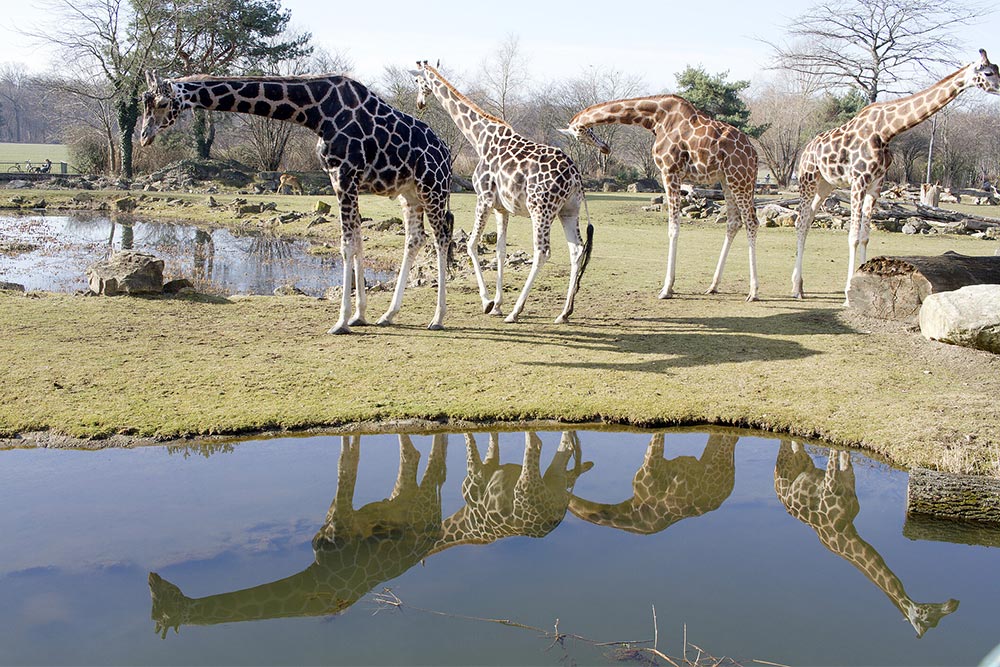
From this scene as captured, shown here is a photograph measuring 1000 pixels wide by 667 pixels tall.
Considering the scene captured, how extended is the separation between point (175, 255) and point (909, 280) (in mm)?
14134

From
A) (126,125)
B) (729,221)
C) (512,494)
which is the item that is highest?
(126,125)

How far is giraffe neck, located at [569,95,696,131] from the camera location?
12.2 metres

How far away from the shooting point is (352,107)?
9.53 metres

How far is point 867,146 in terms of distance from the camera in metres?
11.2

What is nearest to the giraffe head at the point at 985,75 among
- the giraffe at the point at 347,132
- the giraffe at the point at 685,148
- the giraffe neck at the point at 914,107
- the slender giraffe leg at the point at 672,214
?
the giraffe neck at the point at 914,107

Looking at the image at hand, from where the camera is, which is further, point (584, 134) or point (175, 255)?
point (175, 255)

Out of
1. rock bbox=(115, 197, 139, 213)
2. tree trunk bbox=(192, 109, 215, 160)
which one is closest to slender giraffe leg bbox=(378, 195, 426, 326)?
rock bbox=(115, 197, 139, 213)

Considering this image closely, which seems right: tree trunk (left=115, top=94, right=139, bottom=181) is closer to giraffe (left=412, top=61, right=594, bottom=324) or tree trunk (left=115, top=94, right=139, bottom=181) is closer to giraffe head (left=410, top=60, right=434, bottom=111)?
giraffe head (left=410, top=60, right=434, bottom=111)

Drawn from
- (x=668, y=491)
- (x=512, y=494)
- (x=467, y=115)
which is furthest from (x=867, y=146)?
(x=512, y=494)

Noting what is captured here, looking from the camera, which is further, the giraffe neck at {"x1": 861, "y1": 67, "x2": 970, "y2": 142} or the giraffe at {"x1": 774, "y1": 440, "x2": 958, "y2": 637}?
the giraffe neck at {"x1": 861, "y1": 67, "x2": 970, "y2": 142}

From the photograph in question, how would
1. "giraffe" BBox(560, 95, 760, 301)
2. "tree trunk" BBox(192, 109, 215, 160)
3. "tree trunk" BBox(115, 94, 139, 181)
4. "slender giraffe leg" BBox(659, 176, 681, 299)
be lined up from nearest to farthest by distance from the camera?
"giraffe" BBox(560, 95, 760, 301) < "slender giraffe leg" BBox(659, 176, 681, 299) < "tree trunk" BBox(115, 94, 139, 181) < "tree trunk" BBox(192, 109, 215, 160)

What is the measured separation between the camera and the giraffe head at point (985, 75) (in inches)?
392

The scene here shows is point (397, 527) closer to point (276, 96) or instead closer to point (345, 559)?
point (345, 559)

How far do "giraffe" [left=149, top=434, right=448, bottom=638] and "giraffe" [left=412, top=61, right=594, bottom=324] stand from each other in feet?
13.5
